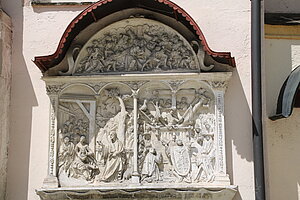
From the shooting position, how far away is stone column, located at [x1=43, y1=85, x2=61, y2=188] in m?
8.22

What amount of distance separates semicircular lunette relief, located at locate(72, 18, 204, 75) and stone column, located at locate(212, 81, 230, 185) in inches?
21.5

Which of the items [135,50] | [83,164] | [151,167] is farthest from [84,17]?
[151,167]

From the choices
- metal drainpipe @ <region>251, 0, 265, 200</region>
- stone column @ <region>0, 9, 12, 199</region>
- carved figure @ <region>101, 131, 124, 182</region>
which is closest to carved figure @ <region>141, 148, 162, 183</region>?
carved figure @ <region>101, 131, 124, 182</region>

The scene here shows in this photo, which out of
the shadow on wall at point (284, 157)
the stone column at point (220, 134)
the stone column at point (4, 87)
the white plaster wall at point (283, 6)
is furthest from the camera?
the white plaster wall at point (283, 6)

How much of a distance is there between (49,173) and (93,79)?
1510 mm

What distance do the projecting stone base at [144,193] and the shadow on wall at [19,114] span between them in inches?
17.3

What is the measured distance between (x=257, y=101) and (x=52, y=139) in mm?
3018

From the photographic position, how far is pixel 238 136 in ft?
27.3

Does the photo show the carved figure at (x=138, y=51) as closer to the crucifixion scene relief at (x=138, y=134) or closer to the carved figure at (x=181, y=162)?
the crucifixion scene relief at (x=138, y=134)

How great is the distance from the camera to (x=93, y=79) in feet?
28.0

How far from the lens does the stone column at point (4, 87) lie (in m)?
8.32

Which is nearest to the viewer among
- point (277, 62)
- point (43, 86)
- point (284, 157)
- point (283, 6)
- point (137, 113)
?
point (137, 113)

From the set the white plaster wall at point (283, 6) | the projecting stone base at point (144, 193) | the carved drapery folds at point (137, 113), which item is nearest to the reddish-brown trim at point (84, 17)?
the carved drapery folds at point (137, 113)

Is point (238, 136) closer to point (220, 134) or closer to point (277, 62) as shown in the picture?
point (220, 134)
